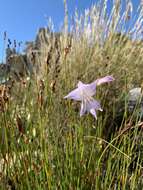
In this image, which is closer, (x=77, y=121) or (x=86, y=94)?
(x=86, y=94)

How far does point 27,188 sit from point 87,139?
0.40 m

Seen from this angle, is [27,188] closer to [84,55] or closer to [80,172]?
[80,172]

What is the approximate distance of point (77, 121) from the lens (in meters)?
2.29

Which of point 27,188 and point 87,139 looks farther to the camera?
point 87,139

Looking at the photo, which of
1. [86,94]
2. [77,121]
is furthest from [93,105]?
[77,121]

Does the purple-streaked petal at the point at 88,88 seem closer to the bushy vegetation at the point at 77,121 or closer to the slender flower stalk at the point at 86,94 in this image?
the slender flower stalk at the point at 86,94

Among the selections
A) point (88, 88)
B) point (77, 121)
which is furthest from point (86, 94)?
point (77, 121)

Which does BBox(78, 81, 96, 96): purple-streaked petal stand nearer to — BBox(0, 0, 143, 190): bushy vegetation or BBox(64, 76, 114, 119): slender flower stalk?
BBox(64, 76, 114, 119): slender flower stalk

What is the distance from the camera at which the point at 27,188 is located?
1811 mm

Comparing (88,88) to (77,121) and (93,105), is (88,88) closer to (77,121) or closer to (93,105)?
(93,105)

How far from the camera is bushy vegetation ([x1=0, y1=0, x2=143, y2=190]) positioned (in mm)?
1763

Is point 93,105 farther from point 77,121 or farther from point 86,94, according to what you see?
point 77,121

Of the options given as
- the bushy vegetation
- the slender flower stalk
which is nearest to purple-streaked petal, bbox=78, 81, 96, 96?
the slender flower stalk

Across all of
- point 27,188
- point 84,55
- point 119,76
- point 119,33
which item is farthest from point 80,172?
point 119,33
